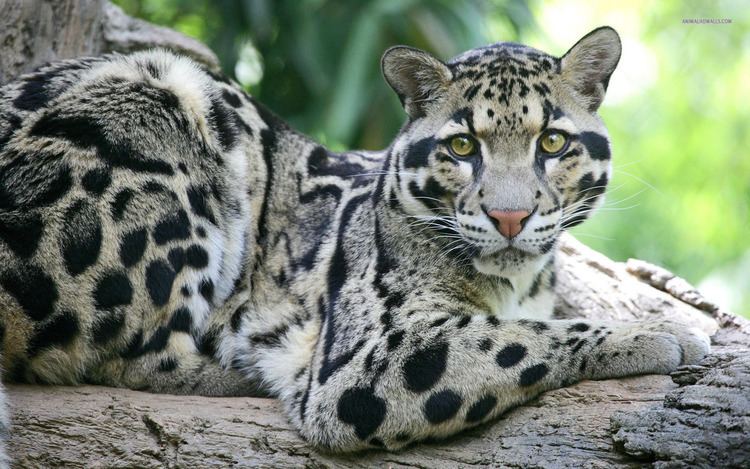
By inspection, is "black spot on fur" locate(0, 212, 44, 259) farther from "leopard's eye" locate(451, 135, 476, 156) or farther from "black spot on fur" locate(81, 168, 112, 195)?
"leopard's eye" locate(451, 135, 476, 156)

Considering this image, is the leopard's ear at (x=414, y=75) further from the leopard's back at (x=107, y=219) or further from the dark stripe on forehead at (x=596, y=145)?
the leopard's back at (x=107, y=219)

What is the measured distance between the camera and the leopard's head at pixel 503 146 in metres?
5.89

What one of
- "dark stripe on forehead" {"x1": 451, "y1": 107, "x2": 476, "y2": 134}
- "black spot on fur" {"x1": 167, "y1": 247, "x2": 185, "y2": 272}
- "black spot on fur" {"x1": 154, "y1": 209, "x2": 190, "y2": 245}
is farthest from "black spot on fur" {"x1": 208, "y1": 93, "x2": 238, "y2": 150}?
"dark stripe on forehead" {"x1": 451, "y1": 107, "x2": 476, "y2": 134}

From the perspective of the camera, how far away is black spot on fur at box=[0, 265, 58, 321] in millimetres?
6203

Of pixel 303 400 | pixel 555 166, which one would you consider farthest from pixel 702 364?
pixel 303 400

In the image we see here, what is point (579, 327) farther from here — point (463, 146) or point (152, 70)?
point (152, 70)

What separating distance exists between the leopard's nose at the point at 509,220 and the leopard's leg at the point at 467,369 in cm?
60

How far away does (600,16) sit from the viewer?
63.8 ft

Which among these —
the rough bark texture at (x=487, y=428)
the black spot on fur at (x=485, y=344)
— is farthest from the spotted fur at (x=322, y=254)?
the rough bark texture at (x=487, y=428)

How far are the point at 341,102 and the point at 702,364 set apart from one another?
9.81 metres

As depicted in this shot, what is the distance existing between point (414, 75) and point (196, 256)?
6.82ft

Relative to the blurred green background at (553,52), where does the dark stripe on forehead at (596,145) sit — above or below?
below

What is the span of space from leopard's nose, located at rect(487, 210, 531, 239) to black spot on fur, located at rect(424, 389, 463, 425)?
3.49 feet

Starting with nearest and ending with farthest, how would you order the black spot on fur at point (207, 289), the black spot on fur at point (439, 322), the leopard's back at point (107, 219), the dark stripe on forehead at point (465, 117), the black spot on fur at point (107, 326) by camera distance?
the black spot on fur at point (439, 322)
the dark stripe on forehead at point (465, 117)
the leopard's back at point (107, 219)
the black spot on fur at point (107, 326)
the black spot on fur at point (207, 289)
